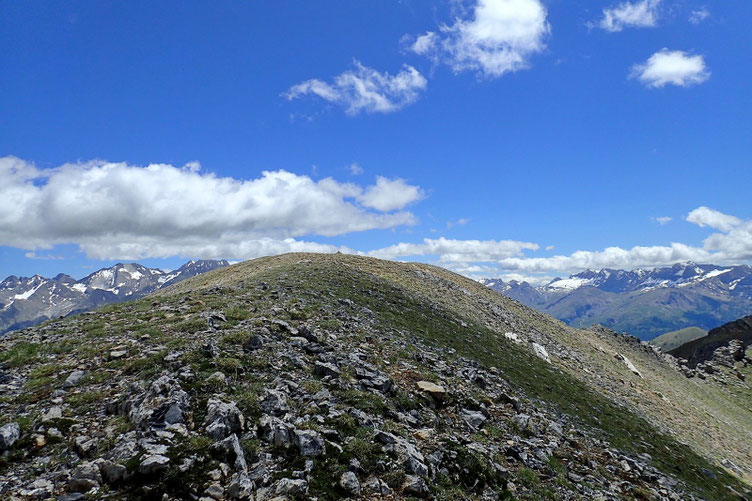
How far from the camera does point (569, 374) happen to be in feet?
120

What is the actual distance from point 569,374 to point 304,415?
32468mm

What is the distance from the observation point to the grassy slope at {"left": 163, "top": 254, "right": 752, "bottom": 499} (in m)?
25.5

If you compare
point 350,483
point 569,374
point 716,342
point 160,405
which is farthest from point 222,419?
point 716,342

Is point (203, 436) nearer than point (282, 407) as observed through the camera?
Yes

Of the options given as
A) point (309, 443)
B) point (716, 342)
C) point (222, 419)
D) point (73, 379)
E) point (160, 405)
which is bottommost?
point (716, 342)

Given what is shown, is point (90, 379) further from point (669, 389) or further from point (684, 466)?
point (669, 389)

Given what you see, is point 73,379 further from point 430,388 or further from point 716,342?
point 716,342

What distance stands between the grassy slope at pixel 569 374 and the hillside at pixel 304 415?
36cm

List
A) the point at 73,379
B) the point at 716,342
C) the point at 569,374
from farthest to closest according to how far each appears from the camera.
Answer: the point at 716,342 < the point at 569,374 < the point at 73,379

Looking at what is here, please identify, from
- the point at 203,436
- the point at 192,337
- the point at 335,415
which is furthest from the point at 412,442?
the point at 192,337

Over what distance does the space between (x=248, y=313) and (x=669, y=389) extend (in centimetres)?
5919

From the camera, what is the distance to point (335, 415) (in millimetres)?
13383

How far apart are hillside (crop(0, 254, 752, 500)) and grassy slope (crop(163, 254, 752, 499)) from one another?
36cm

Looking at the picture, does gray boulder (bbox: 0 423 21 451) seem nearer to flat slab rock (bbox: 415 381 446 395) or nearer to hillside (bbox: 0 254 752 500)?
hillside (bbox: 0 254 752 500)
